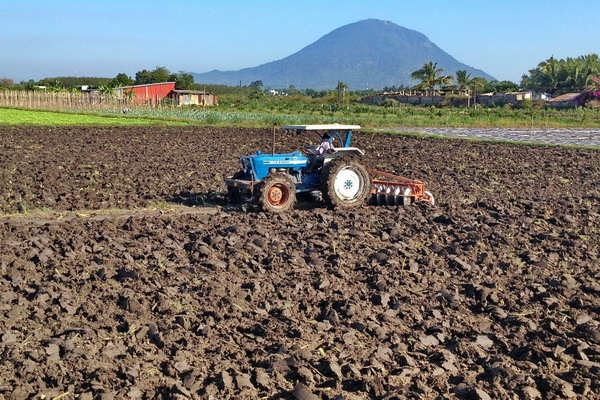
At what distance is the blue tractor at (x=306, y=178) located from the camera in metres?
12.8

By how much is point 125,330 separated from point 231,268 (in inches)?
85.0

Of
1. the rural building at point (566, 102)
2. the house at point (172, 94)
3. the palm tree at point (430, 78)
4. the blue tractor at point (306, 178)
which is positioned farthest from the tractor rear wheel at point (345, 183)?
the palm tree at point (430, 78)

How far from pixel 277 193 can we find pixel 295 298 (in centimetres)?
514

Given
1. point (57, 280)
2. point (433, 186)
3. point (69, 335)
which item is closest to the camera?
point (69, 335)

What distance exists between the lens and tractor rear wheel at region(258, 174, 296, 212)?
497 inches

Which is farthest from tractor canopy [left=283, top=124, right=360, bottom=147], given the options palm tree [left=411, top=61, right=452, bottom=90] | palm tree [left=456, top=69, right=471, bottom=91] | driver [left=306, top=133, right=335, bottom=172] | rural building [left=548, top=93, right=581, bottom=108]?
palm tree [left=411, top=61, right=452, bottom=90]

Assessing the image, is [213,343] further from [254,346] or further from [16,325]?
[16,325]

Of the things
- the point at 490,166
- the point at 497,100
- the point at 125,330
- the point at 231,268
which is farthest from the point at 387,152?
the point at 497,100

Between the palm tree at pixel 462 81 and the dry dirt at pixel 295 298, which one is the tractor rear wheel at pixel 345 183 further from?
the palm tree at pixel 462 81

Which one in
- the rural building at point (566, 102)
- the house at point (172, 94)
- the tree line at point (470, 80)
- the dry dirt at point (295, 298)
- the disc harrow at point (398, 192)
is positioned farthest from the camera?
the tree line at point (470, 80)

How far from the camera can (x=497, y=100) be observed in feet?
292

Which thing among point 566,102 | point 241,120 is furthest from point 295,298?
point 566,102

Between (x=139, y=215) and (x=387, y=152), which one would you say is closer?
(x=139, y=215)

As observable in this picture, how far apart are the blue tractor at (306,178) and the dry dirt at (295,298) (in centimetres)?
35
